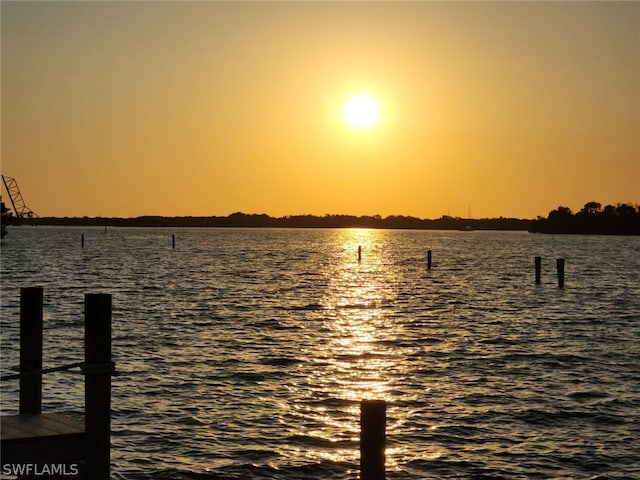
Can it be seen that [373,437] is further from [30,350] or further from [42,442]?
[30,350]

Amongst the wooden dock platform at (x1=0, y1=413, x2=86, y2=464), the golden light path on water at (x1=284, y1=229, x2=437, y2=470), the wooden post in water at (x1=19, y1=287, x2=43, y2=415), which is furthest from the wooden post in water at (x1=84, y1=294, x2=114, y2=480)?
the golden light path on water at (x1=284, y1=229, x2=437, y2=470)

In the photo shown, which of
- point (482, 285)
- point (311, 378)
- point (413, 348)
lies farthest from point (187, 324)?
point (482, 285)

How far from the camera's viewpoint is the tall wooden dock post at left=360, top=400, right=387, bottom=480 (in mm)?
10547

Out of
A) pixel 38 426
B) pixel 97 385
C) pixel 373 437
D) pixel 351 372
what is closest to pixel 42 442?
pixel 38 426

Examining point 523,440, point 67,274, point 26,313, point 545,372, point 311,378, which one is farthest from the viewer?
point 67,274

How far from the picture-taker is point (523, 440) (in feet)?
60.3

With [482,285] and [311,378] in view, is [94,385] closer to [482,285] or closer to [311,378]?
[311,378]

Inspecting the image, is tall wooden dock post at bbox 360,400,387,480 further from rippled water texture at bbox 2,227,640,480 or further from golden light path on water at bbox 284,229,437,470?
golden light path on water at bbox 284,229,437,470

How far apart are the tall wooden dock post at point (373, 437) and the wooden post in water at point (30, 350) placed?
16.6ft

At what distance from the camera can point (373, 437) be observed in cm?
1058

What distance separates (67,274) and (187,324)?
4338 centimetres

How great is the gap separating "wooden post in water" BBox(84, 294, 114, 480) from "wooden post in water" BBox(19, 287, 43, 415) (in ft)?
5.77

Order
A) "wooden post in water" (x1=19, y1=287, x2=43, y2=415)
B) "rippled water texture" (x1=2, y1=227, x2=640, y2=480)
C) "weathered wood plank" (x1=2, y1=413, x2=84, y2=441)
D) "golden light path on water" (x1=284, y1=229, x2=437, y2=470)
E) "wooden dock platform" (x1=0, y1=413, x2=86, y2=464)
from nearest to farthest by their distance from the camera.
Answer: "wooden dock platform" (x1=0, y1=413, x2=86, y2=464)
"weathered wood plank" (x1=2, y1=413, x2=84, y2=441)
"wooden post in water" (x1=19, y1=287, x2=43, y2=415)
"rippled water texture" (x1=2, y1=227, x2=640, y2=480)
"golden light path on water" (x1=284, y1=229, x2=437, y2=470)

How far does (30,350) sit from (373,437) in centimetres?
539
